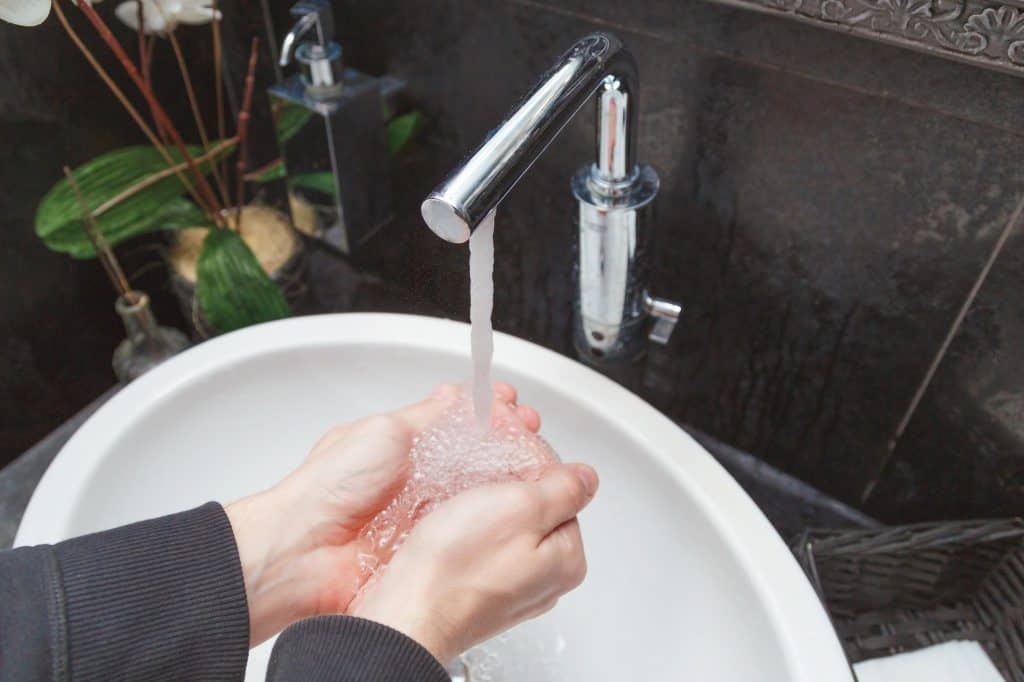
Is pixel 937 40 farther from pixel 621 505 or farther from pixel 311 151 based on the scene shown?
pixel 311 151

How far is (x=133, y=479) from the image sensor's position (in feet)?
1.95

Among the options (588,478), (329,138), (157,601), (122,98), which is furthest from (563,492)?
(122,98)

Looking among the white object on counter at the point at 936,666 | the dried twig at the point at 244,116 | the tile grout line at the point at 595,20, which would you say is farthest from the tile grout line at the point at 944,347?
the dried twig at the point at 244,116

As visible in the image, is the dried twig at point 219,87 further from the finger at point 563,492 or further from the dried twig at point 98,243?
the finger at point 563,492

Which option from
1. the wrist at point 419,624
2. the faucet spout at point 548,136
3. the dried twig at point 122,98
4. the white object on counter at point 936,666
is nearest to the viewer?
the faucet spout at point 548,136

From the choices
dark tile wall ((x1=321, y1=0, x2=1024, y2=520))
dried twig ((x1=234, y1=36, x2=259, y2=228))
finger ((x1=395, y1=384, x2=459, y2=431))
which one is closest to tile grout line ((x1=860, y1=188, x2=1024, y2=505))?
dark tile wall ((x1=321, y1=0, x2=1024, y2=520))

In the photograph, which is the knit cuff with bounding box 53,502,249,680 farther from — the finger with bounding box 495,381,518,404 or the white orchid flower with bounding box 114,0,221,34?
the white orchid flower with bounding box 114,0,221,34

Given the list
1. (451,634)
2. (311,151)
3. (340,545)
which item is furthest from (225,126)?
(451,634)

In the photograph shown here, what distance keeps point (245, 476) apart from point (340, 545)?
125mm

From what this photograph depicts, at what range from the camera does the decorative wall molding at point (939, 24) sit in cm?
43

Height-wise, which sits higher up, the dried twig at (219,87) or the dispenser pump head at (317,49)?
the dispenser pump head at (317,49)

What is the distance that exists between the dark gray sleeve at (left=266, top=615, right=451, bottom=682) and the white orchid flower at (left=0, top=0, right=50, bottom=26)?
0.42 m

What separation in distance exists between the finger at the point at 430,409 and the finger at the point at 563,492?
0.36 ft

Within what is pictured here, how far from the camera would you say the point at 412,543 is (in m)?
0.50
